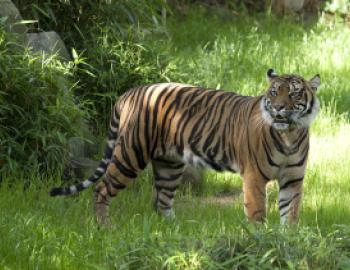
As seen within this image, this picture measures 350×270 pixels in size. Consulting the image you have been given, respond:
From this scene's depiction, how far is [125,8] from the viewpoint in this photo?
9422 millimetres

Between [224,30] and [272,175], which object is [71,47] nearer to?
[272,175]

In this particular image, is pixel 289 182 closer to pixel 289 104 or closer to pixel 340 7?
pixel 289 104

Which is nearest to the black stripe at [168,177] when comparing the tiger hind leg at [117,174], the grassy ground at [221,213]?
the grassy ground at [221,213]

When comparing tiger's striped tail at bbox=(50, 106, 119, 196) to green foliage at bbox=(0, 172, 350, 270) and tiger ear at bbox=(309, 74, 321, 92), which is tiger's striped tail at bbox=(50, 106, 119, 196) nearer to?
green foliage at bbox=(0, 172, 350, 270)

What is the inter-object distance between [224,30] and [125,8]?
510 cm

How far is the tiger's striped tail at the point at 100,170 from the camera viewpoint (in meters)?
6.85

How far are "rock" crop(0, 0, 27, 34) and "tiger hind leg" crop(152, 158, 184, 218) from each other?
177cm

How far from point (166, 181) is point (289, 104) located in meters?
1.41

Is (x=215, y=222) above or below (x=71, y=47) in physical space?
below

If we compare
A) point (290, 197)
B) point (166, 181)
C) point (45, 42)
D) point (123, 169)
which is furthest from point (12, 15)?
point (290, 197)

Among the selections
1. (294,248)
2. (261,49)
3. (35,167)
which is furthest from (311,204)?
(261,49)

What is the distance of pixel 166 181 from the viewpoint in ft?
24.6

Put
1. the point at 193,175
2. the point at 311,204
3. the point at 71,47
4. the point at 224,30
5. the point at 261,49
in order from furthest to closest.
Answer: the point at 224,30
the point at 261,49
the point at 71,47
the point at 193,175
the point at 311,204

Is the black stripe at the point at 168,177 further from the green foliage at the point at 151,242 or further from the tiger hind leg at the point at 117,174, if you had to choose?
the green foliage at the point at 151,242
